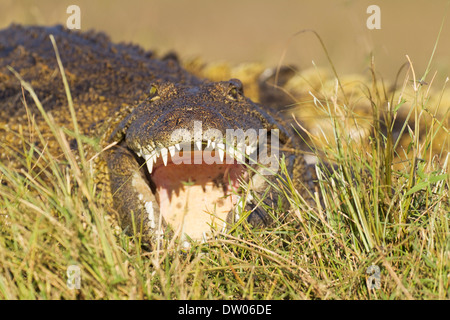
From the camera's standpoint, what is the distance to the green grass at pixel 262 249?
2.18 metres

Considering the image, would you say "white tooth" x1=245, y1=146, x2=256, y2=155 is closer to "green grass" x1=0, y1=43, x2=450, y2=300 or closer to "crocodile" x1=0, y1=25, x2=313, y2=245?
"crocodile" x1=0, y1=25, x2=313, y2=245

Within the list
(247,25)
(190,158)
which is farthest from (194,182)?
(247,25)

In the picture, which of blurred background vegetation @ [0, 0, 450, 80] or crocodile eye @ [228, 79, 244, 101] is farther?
blurred background vegetation @ [0, 0, 450, 80]

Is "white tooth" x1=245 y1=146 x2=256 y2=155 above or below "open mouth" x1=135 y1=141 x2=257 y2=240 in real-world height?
above

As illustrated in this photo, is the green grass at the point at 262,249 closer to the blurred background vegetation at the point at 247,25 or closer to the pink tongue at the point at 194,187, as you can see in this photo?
the pink tongue at the point at 194,187

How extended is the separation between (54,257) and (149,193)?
A: 1.48 meters

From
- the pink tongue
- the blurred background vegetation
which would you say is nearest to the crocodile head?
the pink tongue

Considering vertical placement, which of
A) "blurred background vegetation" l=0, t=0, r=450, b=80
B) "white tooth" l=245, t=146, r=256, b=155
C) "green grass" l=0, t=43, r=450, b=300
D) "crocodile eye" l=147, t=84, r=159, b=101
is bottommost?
"green grass" l=0, t=43, r=450, b=300

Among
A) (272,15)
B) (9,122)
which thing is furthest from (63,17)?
(272,15)

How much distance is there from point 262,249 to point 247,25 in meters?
9.29

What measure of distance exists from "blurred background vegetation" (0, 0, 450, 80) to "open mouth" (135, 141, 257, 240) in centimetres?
272

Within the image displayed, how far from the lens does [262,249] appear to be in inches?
102

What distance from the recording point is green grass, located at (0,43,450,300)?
218cm

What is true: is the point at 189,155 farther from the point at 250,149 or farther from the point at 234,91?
the point at 234,91
